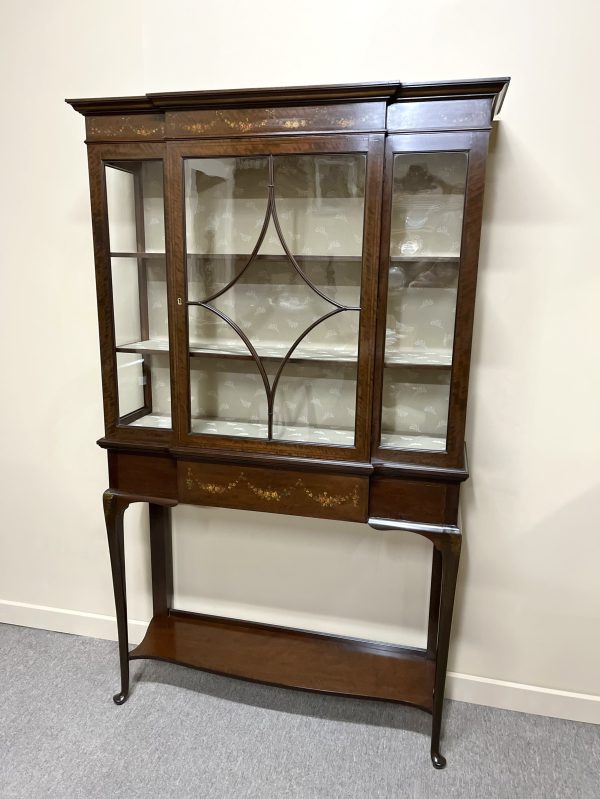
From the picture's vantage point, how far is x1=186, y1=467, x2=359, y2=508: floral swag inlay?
154 centimetres

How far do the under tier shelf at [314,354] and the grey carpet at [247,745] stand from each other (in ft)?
3.81

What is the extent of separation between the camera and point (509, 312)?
1636 mm

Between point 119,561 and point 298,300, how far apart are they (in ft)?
3.27

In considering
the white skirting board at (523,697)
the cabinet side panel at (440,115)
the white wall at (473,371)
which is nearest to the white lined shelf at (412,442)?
the white wall at (473,371)

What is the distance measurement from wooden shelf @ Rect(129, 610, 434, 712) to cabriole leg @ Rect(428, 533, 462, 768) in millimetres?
64

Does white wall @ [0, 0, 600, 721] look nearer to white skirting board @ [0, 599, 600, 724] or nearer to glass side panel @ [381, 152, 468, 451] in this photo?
white skirting board @ [0, 599, 600, 724]

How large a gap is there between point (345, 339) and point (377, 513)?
0.48 meters

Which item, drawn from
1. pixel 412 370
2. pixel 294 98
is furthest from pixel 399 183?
pixel 412 370

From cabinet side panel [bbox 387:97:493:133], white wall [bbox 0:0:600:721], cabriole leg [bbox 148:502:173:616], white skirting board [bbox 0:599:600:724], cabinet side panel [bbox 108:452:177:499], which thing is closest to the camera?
cabinet side panel [bbox 387:97:493:133]

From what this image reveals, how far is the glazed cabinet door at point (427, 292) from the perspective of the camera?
4.45 ft

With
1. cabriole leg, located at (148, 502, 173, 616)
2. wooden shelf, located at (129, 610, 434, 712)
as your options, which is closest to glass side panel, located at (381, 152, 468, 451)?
wooden shelf, located at (129, 610, 434, 712)

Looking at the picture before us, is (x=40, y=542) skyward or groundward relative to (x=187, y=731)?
skyward

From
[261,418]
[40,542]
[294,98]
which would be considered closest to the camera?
[294,98]

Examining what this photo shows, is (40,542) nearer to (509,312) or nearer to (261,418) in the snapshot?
(261,418)
